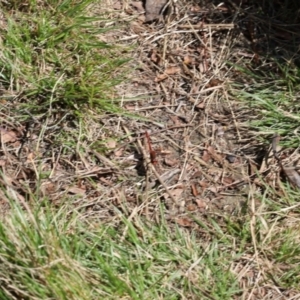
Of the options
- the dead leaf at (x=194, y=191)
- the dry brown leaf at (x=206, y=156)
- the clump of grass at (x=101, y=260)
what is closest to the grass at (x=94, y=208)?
the clump of grass at (x=101, y=260)

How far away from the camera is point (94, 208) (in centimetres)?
309

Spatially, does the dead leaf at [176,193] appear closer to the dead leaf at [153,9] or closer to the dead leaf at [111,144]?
the dead leaf at [111,144]

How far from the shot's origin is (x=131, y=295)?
2748 mm

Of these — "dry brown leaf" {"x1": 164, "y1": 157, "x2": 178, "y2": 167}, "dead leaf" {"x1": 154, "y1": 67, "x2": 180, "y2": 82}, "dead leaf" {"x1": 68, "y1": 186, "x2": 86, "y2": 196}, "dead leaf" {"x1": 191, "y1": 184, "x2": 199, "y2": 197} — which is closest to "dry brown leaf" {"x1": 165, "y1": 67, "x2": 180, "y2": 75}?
"dead leaf" {"x1": 154, "y1": 67, "x2": 180, "y2": 82}

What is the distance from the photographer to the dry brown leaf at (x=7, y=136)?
3.23m

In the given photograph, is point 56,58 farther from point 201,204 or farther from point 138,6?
point 201,204

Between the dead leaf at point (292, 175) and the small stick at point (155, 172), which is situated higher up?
the small stick at point (155, 172)

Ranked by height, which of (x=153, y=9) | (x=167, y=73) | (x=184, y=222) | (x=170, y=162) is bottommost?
(x=184, y=222)

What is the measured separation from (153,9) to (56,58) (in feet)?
2.04

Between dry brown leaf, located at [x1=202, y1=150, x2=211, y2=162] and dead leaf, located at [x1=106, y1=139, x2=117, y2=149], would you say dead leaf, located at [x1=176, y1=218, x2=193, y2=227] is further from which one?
dead leaf, located at [x1=106, y1=139, x2=117, y2=149]

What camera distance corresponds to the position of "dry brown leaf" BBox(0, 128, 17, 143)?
3.23 metres

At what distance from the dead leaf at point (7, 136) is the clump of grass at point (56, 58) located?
0.40 feet


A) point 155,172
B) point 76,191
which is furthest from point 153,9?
point 76,191

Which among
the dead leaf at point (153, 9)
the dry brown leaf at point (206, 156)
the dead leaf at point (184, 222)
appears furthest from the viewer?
the dead leaf at point (153, 9)
